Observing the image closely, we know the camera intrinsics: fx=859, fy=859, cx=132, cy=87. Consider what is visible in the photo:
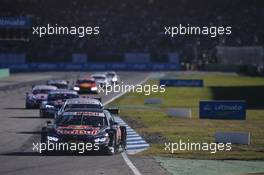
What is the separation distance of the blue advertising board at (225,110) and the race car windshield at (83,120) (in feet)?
34.8

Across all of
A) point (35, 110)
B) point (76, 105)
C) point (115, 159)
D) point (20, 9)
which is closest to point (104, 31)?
point (20, 9)

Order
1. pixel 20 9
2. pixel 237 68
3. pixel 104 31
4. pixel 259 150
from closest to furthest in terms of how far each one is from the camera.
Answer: pixel 259 150, pixel 20 9, pixel 104 31, pixel 237 68

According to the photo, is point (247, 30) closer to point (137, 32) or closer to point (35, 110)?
point (137, 32)

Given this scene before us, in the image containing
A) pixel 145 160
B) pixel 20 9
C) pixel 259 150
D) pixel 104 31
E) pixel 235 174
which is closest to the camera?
pixel 235 174

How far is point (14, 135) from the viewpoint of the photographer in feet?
87.2

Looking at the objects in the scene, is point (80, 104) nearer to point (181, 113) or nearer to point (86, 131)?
point (86, 131)

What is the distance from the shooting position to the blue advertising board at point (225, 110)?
3141 centimetres

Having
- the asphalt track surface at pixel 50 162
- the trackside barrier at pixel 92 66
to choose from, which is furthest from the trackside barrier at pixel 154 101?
the trackside barrier at pixel 92 66

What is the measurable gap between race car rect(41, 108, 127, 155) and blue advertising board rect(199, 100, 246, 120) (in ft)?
32.9

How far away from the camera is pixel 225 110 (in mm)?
31750

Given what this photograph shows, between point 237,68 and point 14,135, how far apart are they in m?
90.2

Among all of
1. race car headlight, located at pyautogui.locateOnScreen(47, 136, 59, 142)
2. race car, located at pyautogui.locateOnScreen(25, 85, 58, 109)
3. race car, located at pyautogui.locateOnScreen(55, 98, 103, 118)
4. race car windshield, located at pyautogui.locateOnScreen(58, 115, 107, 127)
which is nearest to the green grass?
race car windshield, located at pyautogui.locateOnScreen(58, 115, 107, 127)

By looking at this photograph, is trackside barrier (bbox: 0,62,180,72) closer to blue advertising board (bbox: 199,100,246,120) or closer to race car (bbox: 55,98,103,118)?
blue advertising board (bbox: 199,100,246,120)

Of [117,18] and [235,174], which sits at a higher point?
[117,18]
